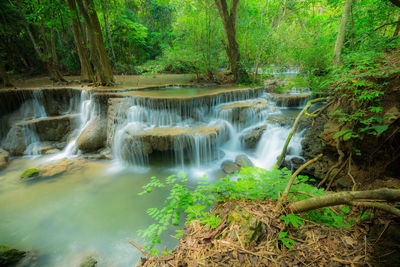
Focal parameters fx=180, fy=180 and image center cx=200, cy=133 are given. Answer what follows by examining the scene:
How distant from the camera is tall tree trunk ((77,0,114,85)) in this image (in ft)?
29.3

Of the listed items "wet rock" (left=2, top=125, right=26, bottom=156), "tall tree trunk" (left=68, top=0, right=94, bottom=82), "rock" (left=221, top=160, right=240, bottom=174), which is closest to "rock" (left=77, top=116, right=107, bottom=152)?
"wet rock" (left=2, top=125, right=26, bottom=156)

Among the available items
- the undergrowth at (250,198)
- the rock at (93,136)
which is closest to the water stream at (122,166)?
the rock at (93,136)

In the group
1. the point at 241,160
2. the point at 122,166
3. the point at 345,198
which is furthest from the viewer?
the point at 122,166

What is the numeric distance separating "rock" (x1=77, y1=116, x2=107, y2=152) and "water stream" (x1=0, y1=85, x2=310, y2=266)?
0.52 m

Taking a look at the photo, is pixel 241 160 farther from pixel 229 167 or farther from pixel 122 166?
pixel 122 166

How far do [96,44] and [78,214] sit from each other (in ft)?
29.6

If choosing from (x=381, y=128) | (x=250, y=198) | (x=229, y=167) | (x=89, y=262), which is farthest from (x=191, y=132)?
(x=381, y=128)

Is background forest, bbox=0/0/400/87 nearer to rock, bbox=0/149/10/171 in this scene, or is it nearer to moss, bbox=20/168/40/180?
rock, bbox=0/149/10/171

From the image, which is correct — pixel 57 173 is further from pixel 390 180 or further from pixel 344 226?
pixel 390 180

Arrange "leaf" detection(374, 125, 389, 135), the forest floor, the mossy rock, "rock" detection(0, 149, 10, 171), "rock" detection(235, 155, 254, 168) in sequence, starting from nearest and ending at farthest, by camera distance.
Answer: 1. "leaf" detection(374, 125, 389, 135)
2. the mossy rock
3. "rock" detection(235, 155, 254, 168)
4. "rock" detection(0, 149, 10, 171)
5. the forest floor

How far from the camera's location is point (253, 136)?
23.3 feet

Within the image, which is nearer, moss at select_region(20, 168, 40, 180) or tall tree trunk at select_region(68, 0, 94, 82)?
moss at select_region(20, 168, 40, 180)

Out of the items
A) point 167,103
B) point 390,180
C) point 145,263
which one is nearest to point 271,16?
point 167,103

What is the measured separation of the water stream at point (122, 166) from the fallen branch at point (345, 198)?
311 centimetres
